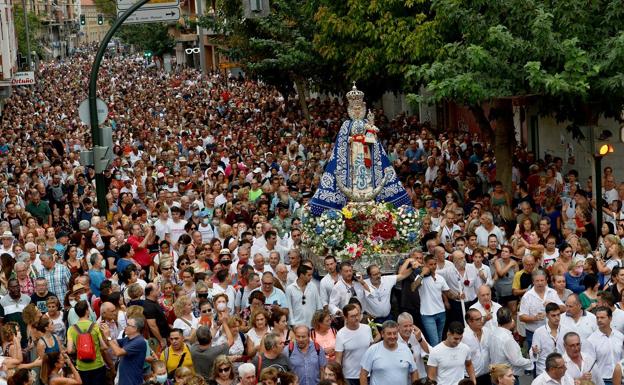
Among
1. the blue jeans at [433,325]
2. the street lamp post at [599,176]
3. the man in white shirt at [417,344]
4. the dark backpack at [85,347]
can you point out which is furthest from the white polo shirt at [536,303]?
the street lamp post at [599,176]

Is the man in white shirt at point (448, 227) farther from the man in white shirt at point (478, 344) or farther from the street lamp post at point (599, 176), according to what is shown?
the man in white shirt at point (478, 344)

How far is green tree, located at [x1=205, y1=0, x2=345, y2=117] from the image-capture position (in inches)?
1320

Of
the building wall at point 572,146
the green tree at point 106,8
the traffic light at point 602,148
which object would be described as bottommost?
the building wall at point 572,146

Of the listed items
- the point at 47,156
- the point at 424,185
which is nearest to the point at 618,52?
the point at 424,185

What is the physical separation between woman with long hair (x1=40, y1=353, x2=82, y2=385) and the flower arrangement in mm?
6211

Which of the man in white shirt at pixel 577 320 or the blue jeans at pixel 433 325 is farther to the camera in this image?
the blue jeans at pixel 433 325

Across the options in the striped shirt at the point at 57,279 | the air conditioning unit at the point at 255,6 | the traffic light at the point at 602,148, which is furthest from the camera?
the traffic light at the point at 602,148

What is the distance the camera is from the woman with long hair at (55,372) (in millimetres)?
12562

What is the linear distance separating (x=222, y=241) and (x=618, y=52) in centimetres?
640

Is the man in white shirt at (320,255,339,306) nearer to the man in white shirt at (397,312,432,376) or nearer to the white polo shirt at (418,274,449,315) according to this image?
the white polo shirt at (418,274,449,315)

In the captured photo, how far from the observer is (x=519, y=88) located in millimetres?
21391

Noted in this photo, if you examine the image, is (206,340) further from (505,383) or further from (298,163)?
(298,163)

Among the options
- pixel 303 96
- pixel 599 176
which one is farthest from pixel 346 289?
pixel 303 96

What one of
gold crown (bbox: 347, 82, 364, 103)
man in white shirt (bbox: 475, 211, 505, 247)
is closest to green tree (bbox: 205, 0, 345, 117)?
gold crown (bbox: 347, 82, 364, 103)
